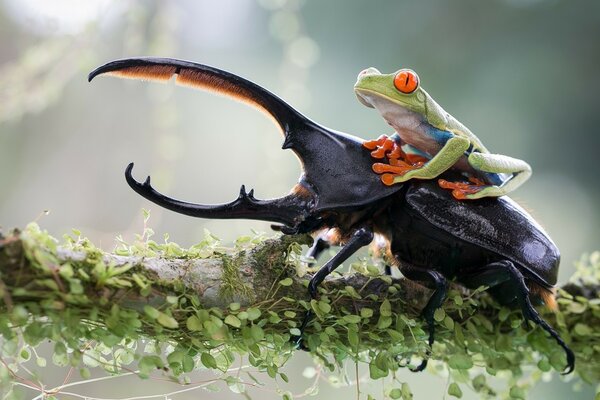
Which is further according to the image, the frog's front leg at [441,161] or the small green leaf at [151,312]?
the frog's front leg at [441,161]

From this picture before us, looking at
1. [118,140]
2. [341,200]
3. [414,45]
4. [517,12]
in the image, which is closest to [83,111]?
[118,140]

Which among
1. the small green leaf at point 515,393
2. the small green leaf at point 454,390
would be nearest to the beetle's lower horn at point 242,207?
the small green leaf at point 454,390

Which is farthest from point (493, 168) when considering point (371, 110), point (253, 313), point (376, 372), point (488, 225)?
point (371, 110)

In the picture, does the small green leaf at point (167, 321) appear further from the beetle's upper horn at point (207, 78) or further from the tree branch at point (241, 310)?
the beetle's upper horn at point (207, 78)

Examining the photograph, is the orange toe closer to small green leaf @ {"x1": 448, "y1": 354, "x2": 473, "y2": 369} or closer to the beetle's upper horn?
the beetle's upper horn

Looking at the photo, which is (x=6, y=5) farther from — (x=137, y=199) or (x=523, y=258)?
(x=523, y=258)

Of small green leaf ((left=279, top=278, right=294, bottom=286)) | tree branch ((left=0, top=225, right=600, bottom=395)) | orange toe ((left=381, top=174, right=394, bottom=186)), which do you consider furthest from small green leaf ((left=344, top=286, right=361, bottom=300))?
orange toe ((left=381, top=174, right=394, bottom=186))
